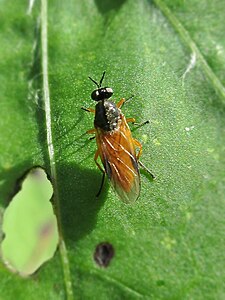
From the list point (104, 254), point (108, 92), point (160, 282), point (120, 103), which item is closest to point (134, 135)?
point (120, 103)

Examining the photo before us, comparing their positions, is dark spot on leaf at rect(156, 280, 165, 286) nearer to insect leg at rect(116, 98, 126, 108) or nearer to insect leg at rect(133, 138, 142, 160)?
insect leg at rect(133, 138, 142, 160)

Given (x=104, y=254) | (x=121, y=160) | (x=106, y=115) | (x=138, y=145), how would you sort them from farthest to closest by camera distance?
1. (x=106, y=115)
2. (x=121, y=160)
3. (x=138, y=145)
4. (x=104, y=254)

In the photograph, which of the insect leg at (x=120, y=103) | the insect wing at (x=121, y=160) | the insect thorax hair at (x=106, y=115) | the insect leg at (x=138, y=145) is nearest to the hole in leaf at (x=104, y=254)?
the insect wing at (x=121, y=160)

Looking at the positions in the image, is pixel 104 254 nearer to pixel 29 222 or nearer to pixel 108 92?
pixel 29 222

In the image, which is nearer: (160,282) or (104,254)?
(160,282)

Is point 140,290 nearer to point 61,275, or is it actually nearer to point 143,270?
point 143,270

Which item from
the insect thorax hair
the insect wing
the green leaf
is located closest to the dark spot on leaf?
the green leaf
